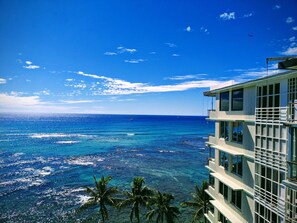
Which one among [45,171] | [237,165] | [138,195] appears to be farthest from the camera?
[45,171]

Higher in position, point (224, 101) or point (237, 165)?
point (224, 101)

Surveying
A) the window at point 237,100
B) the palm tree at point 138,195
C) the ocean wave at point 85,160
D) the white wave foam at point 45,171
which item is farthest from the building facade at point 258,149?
the ocean wave at point 85,160

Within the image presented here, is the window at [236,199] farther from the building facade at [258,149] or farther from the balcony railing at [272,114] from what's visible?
the balcony railing at [272,114]

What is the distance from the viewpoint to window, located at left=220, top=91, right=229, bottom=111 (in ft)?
74.9

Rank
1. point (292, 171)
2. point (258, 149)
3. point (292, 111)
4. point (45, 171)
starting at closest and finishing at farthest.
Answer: point (292, 171) < point (292, 111) < point (258, 149) < point (45, 171)

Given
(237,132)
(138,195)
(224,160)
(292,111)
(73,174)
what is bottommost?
(73,174)

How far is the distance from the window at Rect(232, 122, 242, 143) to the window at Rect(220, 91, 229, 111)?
2139 mm

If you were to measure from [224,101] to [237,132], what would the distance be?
3895mm

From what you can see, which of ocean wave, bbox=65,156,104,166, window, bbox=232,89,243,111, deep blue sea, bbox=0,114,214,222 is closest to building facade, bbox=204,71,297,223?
window, bbox=232,89,243,111

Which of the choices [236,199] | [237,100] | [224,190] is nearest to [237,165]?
[236,199]

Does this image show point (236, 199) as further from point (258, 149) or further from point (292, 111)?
point (292, 111)

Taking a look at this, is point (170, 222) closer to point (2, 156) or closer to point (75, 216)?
point (75, 216)

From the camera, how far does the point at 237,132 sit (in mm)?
21109

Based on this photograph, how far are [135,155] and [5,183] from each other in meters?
47.9
